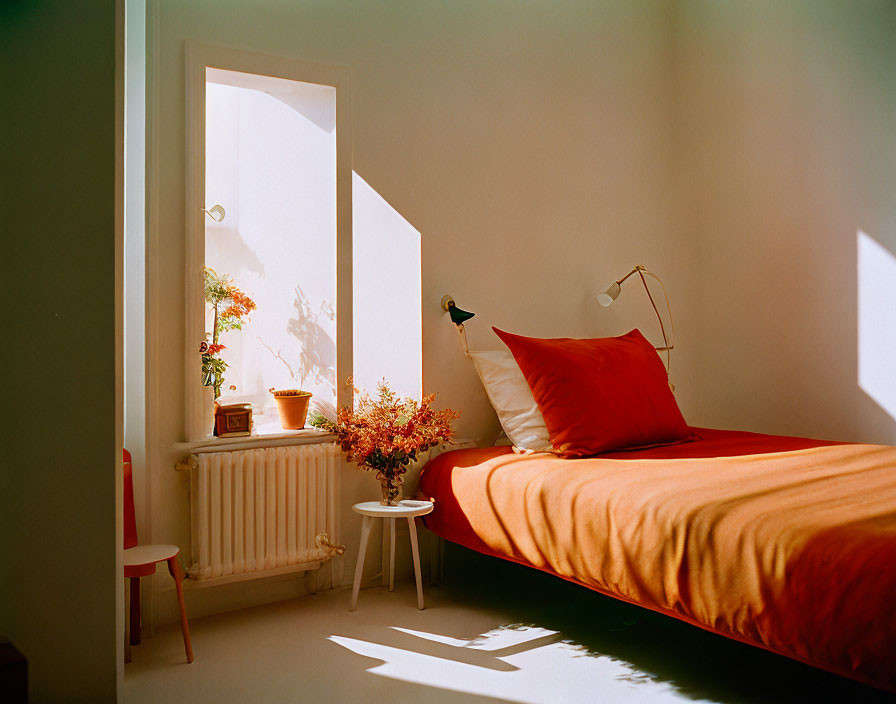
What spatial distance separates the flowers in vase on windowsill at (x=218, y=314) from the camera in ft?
10.1

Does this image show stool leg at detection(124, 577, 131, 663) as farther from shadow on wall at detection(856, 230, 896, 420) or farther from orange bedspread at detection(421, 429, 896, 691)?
shadow on wall at detection(856, 230, 896, 420)

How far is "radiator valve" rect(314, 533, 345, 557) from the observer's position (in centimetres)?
322

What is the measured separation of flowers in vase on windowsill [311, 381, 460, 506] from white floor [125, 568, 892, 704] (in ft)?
1.78

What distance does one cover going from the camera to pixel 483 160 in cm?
374

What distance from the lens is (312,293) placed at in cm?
355

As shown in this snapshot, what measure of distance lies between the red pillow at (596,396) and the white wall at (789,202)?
92 centimetres

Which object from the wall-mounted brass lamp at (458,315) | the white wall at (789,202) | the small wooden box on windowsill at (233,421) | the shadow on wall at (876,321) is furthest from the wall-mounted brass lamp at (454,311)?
the shadow on wall at (876,321)

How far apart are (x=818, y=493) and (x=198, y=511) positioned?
7.20 feet

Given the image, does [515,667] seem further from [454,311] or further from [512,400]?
[454,311]

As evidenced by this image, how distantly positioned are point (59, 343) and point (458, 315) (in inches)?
77.2

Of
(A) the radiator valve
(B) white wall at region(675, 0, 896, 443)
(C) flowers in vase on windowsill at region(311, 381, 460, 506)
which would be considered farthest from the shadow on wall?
(A) the radiator valve

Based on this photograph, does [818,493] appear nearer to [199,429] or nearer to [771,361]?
[771,361]

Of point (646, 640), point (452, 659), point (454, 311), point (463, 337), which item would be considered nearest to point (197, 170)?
point (454, 311)

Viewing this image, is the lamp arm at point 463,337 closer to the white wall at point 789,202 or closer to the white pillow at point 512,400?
the white pillow at point 512,400
